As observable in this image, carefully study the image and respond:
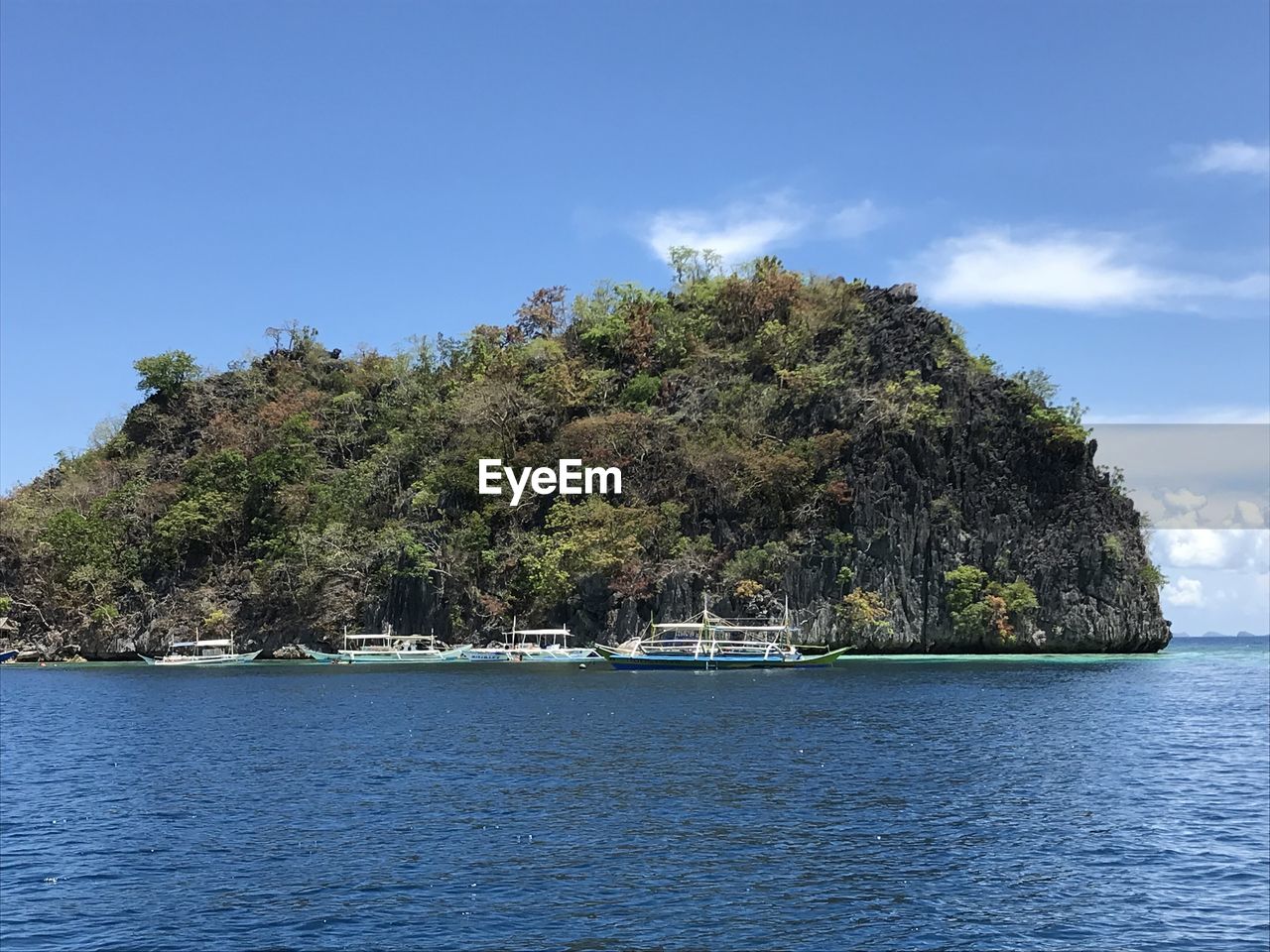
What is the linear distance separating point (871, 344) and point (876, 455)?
46.2ft

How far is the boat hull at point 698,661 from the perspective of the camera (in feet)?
256

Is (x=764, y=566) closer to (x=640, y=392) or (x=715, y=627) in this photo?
(x=715, y=627)

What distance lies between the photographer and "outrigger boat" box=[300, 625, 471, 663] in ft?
303

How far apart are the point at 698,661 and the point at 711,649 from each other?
1.37 meters

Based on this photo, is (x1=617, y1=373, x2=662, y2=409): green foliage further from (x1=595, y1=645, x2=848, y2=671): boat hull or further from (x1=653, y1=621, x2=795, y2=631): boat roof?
(x1=595, y1=645, x2=848, y2=671): boat hull

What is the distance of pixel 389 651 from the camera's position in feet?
308

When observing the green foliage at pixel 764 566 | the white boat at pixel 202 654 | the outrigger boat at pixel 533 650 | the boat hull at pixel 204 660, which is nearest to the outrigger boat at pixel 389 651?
the outrigger boat at pixel 533 650

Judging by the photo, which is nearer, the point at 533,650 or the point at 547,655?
the point at 547,655

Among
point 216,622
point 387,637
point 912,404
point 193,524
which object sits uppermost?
point 912,404

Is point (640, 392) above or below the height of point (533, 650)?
above

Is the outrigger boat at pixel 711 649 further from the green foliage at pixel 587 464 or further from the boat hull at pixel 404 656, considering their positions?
the boat hull at pixel 404 656

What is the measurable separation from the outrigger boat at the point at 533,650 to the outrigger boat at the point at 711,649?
13.2ft

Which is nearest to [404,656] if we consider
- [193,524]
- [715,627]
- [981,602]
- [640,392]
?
[715,627]

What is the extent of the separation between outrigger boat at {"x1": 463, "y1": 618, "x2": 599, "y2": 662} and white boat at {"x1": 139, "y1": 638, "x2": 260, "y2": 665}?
22.9 m
